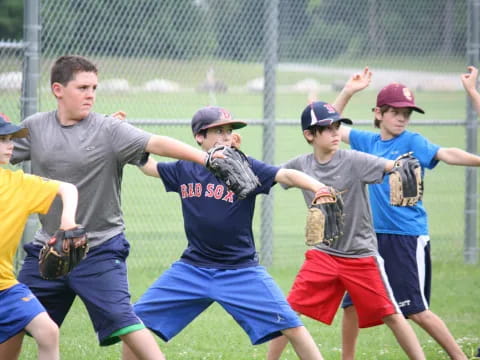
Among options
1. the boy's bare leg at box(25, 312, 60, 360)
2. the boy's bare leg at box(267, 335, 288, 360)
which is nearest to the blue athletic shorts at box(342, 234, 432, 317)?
the boy's bare leg at box(267, 335, 288, 360)

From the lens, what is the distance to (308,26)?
10828 millimetres

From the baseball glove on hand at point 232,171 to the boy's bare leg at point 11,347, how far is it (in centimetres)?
145

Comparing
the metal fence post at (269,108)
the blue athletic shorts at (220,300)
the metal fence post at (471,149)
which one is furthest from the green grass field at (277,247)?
the blue athletic shorts at (220,300)

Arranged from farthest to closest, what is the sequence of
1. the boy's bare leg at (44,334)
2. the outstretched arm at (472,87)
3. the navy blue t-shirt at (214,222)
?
the outstretched arm at (472,87) → the navy blue t-shirt at (214,222) → the boy's bare leg at (44,334)

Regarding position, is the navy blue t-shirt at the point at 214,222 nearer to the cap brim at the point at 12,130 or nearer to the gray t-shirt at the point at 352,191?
the gray t-shirt at the point at 352,191

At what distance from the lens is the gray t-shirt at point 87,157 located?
5.16m

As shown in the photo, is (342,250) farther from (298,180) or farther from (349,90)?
(349,90)

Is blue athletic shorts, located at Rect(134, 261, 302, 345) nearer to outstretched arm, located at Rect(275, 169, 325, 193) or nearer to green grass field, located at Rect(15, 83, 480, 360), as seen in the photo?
outstretched arm, located at Rect(275, 169, 325, 193)

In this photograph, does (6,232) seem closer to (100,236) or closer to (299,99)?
(100,236)

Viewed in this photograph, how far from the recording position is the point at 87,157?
17.0 feet

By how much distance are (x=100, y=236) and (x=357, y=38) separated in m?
6.77

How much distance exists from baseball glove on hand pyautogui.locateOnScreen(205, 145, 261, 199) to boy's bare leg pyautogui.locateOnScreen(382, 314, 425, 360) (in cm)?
161

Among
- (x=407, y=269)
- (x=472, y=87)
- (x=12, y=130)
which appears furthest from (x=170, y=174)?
(x=472, y=87)

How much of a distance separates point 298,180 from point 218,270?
787 millimetres
